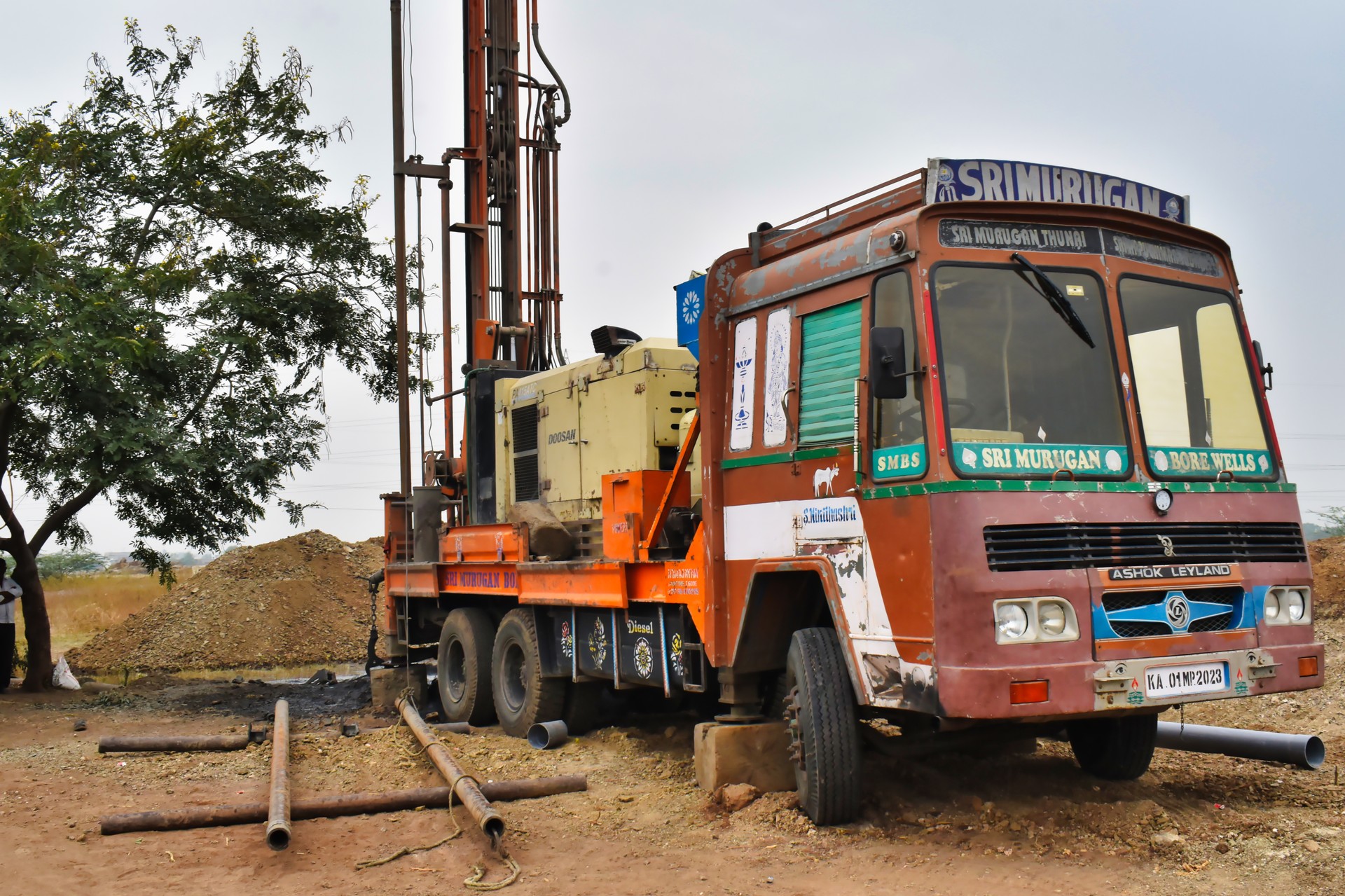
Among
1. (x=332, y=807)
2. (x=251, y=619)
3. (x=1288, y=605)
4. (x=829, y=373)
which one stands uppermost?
(x=829, y=373)

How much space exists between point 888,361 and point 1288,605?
267cm

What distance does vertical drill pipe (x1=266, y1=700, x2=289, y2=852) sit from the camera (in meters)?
6.85

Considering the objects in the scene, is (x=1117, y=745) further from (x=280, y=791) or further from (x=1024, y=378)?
(x=280, y=791)

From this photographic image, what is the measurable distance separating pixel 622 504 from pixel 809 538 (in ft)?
8.14

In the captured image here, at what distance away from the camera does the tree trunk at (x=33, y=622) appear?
52.5 ft

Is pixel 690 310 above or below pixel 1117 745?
above

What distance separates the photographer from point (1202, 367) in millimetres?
6988

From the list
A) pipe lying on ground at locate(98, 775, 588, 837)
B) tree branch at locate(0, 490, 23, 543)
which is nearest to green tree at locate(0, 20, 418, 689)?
tree branch at locate(0, 490, 23, 543)

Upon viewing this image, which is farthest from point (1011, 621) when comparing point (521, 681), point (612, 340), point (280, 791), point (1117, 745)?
point (521, 681)

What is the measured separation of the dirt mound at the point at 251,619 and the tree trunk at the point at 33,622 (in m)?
5.64

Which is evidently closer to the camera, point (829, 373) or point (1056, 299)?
point (1056, 299)

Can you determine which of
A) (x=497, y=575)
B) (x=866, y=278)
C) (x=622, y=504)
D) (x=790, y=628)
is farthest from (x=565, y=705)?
(x=866, y=278)

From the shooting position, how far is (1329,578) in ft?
50.3

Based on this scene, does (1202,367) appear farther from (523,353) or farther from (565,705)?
(523,353)
